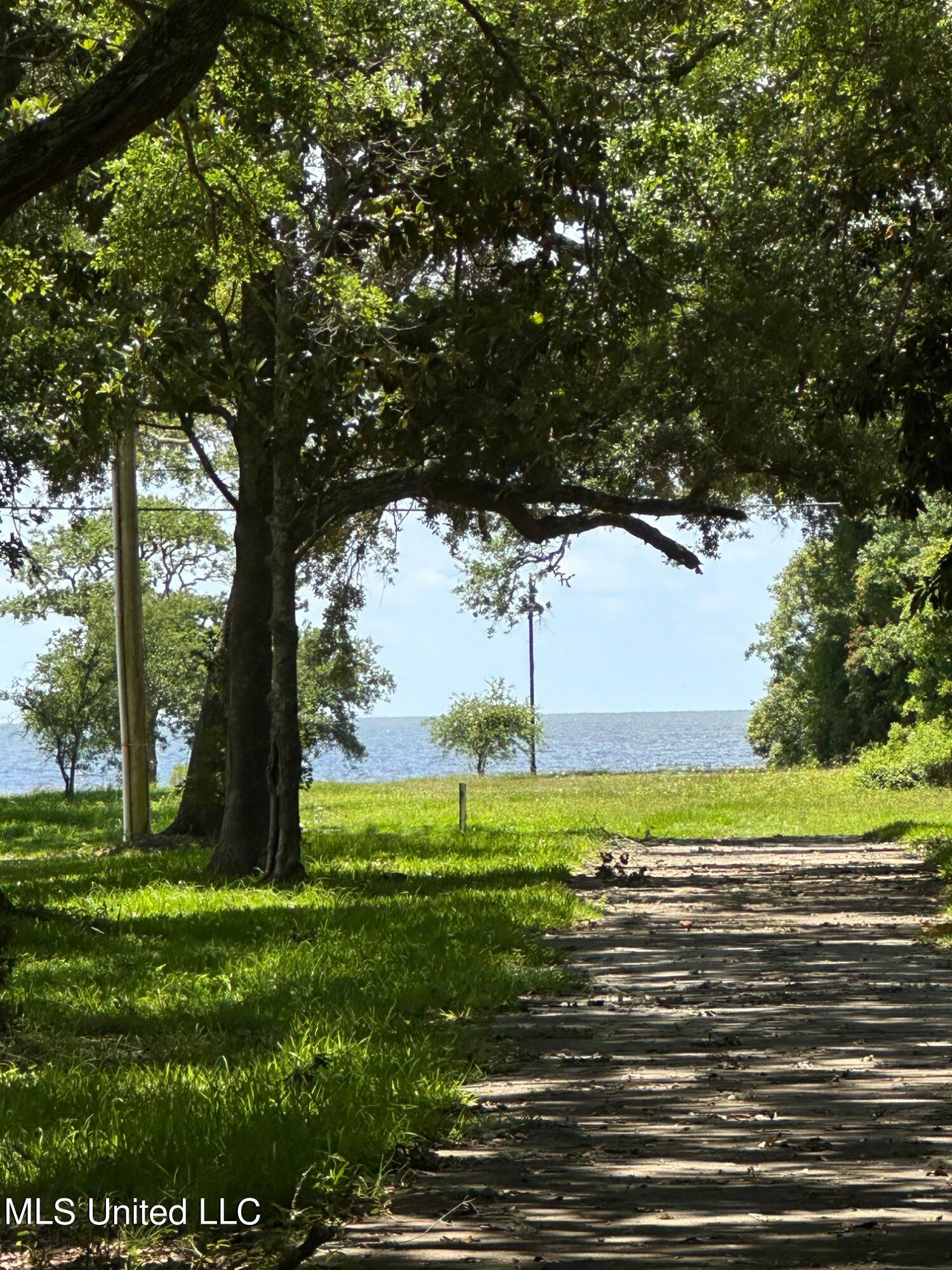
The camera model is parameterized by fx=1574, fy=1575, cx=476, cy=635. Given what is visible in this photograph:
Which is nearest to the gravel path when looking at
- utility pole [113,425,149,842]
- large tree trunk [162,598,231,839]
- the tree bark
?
the tree bark

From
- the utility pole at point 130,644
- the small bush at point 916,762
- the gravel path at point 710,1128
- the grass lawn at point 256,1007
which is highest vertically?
the utility pole at point 130,644

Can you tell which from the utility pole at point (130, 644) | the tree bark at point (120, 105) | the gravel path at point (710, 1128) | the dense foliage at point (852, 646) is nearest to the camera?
the gravel path at point (710, 1128)

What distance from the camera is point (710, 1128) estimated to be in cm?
591

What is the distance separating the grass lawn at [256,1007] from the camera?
520 cm

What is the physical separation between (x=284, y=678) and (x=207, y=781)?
6.89m

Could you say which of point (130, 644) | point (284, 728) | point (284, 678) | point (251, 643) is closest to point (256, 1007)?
point (284, 728)

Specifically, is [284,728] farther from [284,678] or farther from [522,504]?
[522,504]

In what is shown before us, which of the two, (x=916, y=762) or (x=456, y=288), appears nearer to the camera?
(x=456, y=288)

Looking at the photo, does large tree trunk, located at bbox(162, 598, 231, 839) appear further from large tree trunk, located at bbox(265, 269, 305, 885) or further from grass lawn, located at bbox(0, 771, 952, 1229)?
large tree trunk, located at bbox(265, 269, 305, 885)

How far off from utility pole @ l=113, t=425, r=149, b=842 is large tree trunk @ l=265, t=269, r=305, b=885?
4861mm

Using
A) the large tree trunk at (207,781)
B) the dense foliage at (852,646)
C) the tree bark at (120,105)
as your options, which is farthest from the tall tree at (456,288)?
the dense foliage at (852,646)

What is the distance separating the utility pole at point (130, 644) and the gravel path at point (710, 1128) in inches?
430

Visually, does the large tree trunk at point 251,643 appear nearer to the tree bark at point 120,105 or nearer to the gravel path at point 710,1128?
the gravel path at point 710,1128

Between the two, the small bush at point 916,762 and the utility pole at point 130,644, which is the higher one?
the utility pole at point 130,644
